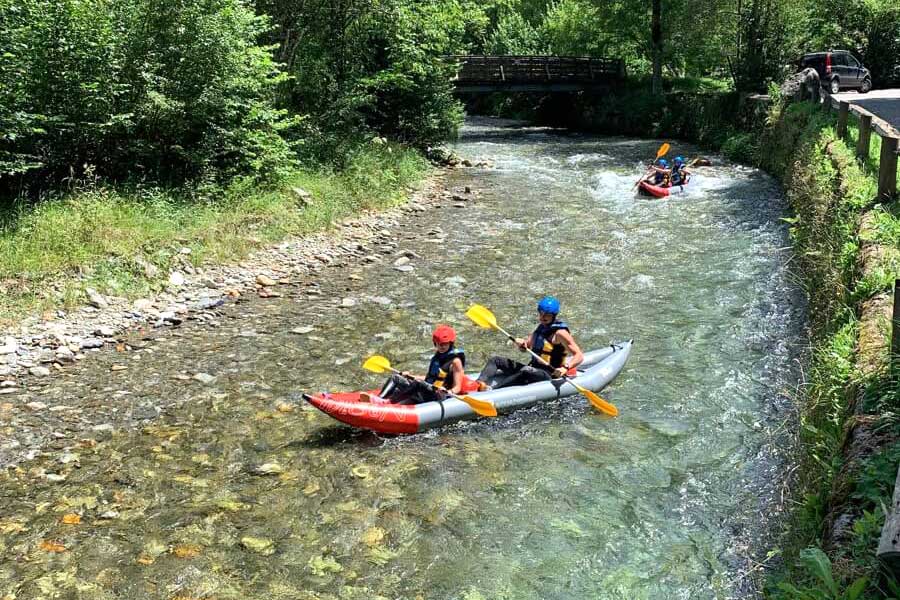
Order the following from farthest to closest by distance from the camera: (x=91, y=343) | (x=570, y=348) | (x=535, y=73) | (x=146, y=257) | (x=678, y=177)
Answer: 1. (x=535, y=73)
2. (x=678, y=177)
3. (x=146, y=257)
4. (x=91, y=343)
5. (x=570, y=348)

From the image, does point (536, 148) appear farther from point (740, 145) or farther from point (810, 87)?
point (810, 87)

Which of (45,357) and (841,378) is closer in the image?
(841,378)

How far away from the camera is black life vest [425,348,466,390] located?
711cm

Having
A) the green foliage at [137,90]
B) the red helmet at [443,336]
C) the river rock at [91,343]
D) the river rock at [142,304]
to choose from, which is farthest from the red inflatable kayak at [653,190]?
the river rock at [91,343]

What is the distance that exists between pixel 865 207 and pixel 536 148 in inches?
687

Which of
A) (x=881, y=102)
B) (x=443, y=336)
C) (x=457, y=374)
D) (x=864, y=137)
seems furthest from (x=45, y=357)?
(x=881, y=102)

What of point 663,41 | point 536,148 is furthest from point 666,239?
point 663,41

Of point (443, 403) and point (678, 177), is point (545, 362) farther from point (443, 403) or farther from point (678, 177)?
point (678, 177)

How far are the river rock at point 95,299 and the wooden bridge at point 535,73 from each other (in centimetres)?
2134

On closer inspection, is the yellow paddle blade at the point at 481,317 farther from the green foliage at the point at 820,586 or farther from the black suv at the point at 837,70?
the black suv at the point at 837,70

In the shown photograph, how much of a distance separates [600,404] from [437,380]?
5.08ft

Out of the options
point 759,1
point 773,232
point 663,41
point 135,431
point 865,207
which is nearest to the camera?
point 135,431

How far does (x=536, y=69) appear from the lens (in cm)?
3059

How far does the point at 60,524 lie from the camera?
17.6ft
